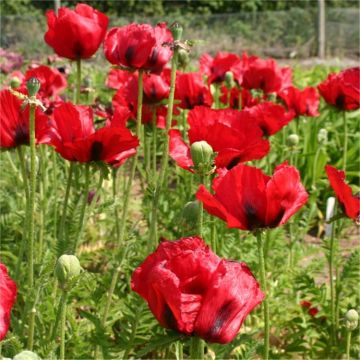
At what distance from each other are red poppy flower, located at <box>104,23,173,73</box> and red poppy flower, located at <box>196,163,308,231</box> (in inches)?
26.3

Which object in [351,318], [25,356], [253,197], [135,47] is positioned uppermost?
[135,47]

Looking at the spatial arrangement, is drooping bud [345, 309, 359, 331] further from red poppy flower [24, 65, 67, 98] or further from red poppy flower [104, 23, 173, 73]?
red poppy flower [24, 65, 67, 98]

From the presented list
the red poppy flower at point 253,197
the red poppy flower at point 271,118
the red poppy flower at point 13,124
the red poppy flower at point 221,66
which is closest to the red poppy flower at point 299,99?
the red poppy flower at point 221,66

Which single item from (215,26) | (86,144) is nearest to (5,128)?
(86,144)

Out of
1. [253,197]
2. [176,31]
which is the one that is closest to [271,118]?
[176,31]

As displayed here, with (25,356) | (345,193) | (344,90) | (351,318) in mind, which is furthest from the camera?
(344,90)

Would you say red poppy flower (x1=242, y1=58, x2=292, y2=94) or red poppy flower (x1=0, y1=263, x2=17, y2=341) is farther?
red poppy flower (x1=242, y1=58, x2=292, y2=94)

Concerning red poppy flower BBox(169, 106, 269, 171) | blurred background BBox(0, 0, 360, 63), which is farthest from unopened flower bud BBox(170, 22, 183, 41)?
blurred background BBox(0, 0, 360, 63)

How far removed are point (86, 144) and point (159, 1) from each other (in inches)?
763

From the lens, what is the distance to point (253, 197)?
4.00 feet

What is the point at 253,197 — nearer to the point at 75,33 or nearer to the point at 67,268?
the point at 67,268

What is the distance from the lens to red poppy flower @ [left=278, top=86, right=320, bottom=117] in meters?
2.82

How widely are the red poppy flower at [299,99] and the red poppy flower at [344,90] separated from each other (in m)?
0.28

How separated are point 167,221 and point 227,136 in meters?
1.13
